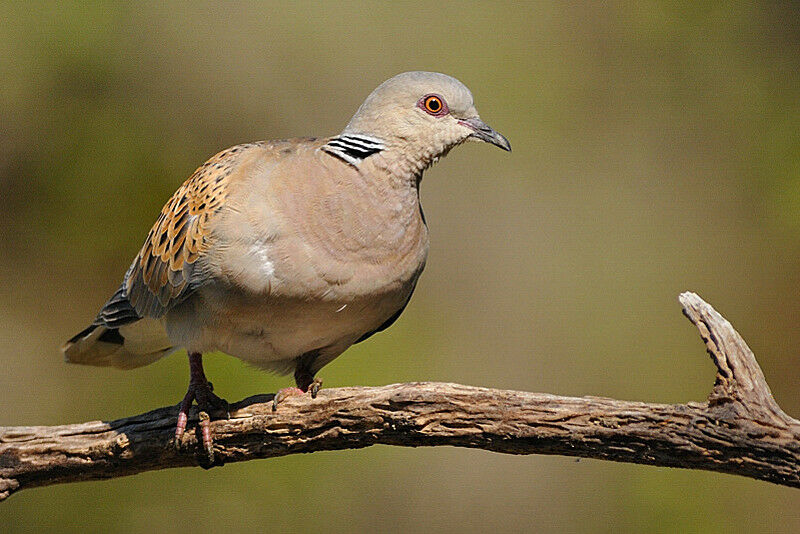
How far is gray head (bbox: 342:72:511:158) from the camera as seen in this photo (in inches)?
126

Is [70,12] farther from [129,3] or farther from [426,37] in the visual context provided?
[426,37]

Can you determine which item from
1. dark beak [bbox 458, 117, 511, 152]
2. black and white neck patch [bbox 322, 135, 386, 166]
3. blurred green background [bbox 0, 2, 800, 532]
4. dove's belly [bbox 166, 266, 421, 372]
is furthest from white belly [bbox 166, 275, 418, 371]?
blurred green background [bbox 0, 2, 800, 532]

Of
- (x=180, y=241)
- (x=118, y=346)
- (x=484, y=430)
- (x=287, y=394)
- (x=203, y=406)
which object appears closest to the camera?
(x=484, y=430)

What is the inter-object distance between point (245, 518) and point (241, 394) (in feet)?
3.33

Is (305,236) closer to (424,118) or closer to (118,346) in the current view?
(424,118)

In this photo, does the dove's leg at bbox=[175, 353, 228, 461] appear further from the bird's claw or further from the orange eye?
the orange eye

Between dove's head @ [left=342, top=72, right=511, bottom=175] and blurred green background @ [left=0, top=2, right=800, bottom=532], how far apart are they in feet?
9.36

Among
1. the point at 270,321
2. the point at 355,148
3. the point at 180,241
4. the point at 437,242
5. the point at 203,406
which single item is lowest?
the point at 203,406

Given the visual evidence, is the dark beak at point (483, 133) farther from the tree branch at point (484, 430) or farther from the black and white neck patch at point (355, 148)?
the tree branch at point (484, 430)

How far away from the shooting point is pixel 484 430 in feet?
9.05

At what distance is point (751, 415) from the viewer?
2615 millimetres

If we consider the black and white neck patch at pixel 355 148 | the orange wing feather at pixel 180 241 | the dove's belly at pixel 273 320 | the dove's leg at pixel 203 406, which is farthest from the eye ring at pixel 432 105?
the dove's leg at pixel 203 406

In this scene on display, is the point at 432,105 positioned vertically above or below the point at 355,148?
above

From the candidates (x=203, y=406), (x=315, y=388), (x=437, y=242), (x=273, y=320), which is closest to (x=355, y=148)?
(x=273, y=320)
